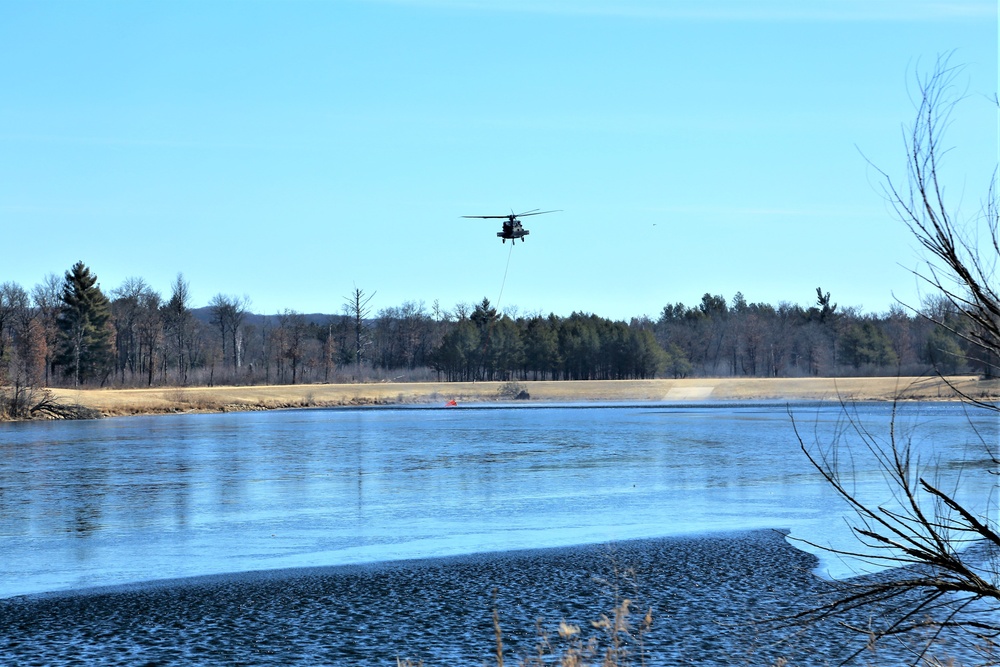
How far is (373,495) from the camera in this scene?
2286cm

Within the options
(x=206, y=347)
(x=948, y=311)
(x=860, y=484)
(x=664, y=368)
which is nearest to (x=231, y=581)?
(x=948, y=311)

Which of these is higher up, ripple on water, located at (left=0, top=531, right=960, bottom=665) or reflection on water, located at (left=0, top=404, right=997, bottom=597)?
reflection on water, located at (left=0, top=404, right=997, bottom=597)

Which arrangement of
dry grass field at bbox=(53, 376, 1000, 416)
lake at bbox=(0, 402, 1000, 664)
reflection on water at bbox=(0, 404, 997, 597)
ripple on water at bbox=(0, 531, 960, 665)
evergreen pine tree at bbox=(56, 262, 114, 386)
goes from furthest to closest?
evergreen pine tree at bbox=(56, 262, 114, 386) < dry grass field at bbox=(53, 376, 1000, 416) < reflection on water at bbox=(0, 404, 997, 597) < lake at bbox=(0, 402, 1000, 664) < ripple on water at bbox=(0, 531, 960, 665)

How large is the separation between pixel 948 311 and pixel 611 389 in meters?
95.8

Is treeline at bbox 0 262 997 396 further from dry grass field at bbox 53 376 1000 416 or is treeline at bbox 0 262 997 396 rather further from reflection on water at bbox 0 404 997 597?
reflection on water at bbox 0 404 997 597

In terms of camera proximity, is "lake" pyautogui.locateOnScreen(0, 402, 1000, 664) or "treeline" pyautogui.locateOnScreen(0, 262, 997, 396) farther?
"treeline" pyautogui.locateOnScreen(0, 262, 997, 396)

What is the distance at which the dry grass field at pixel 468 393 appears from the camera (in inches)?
2874

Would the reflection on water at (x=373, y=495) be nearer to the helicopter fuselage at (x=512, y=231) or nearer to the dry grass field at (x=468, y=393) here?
the helicopter fuselage at (x=512, y=231)

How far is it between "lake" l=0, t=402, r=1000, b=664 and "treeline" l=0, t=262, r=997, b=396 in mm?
62850

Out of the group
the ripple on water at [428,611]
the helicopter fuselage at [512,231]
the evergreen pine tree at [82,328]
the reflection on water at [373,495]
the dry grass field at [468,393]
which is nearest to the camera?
the ripple on water at [428,611]

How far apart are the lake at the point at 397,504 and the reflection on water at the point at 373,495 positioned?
0.07 meters

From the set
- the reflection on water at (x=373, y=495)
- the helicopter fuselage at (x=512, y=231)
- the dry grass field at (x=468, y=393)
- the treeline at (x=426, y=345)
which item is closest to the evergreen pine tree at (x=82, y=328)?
the treeline at (x=426, y=345)

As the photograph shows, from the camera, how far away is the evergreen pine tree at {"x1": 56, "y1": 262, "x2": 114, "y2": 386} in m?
103

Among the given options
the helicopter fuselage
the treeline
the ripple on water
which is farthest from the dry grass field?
the ripple on water
